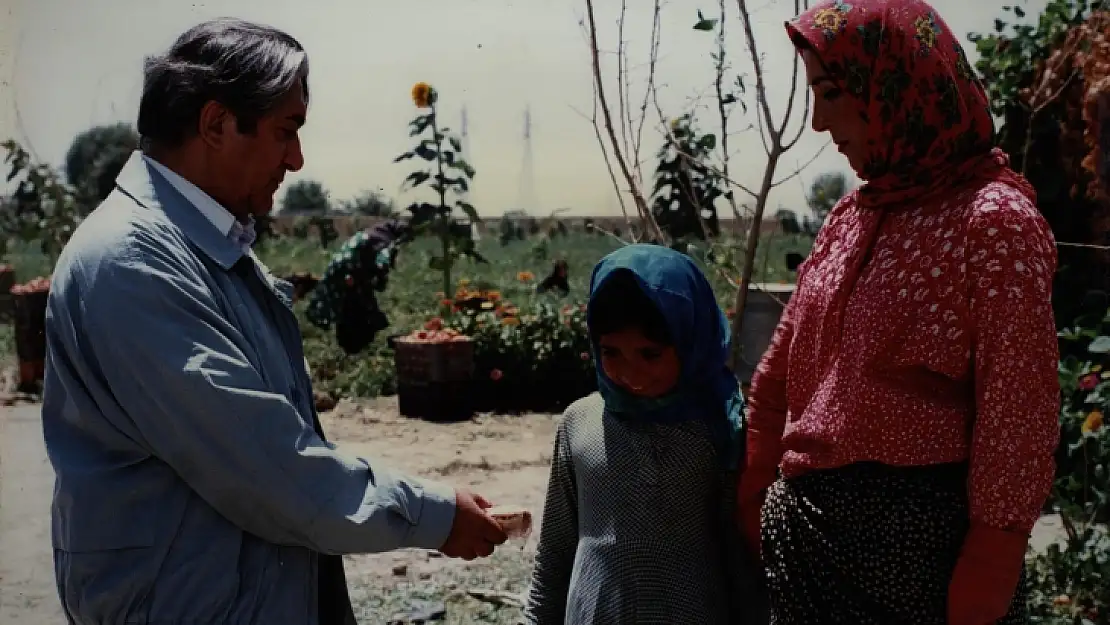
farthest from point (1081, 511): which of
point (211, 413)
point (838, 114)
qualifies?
point (211, 413)

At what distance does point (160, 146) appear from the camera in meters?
1.57

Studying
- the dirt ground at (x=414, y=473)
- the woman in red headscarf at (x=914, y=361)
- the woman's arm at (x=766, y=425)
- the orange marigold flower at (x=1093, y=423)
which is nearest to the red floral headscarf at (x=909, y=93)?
the woman in red headscarf at (x=914, y=361)

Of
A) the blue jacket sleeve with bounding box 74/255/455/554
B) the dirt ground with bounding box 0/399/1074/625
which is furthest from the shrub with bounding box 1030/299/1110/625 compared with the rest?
the blue jacket sleeve with bounding box 74/255/455/554

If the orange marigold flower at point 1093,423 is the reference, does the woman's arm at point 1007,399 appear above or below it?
above

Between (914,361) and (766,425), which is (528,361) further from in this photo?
(914,361)

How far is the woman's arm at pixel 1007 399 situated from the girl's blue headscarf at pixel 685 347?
1.94ft

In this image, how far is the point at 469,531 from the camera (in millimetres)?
1687

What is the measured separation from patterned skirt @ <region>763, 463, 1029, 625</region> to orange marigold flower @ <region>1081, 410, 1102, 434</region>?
5.39 ft

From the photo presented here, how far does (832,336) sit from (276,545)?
91 centimetres

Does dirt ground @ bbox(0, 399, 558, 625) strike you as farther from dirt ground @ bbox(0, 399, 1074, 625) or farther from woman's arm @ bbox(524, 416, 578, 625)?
woman's arm @ bbox(524, 416, 578, 625)

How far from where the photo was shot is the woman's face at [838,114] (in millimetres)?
1736

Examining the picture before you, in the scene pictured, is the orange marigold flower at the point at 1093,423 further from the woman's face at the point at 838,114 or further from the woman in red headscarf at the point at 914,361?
the woman's face at the point at 838,114

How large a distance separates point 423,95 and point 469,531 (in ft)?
20.4

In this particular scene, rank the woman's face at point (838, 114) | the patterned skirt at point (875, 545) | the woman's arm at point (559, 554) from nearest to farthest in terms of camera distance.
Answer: the patterned skirt at point (875, 545), the woman's face at point (838, 114), the woman's arm at point (559, 554)
